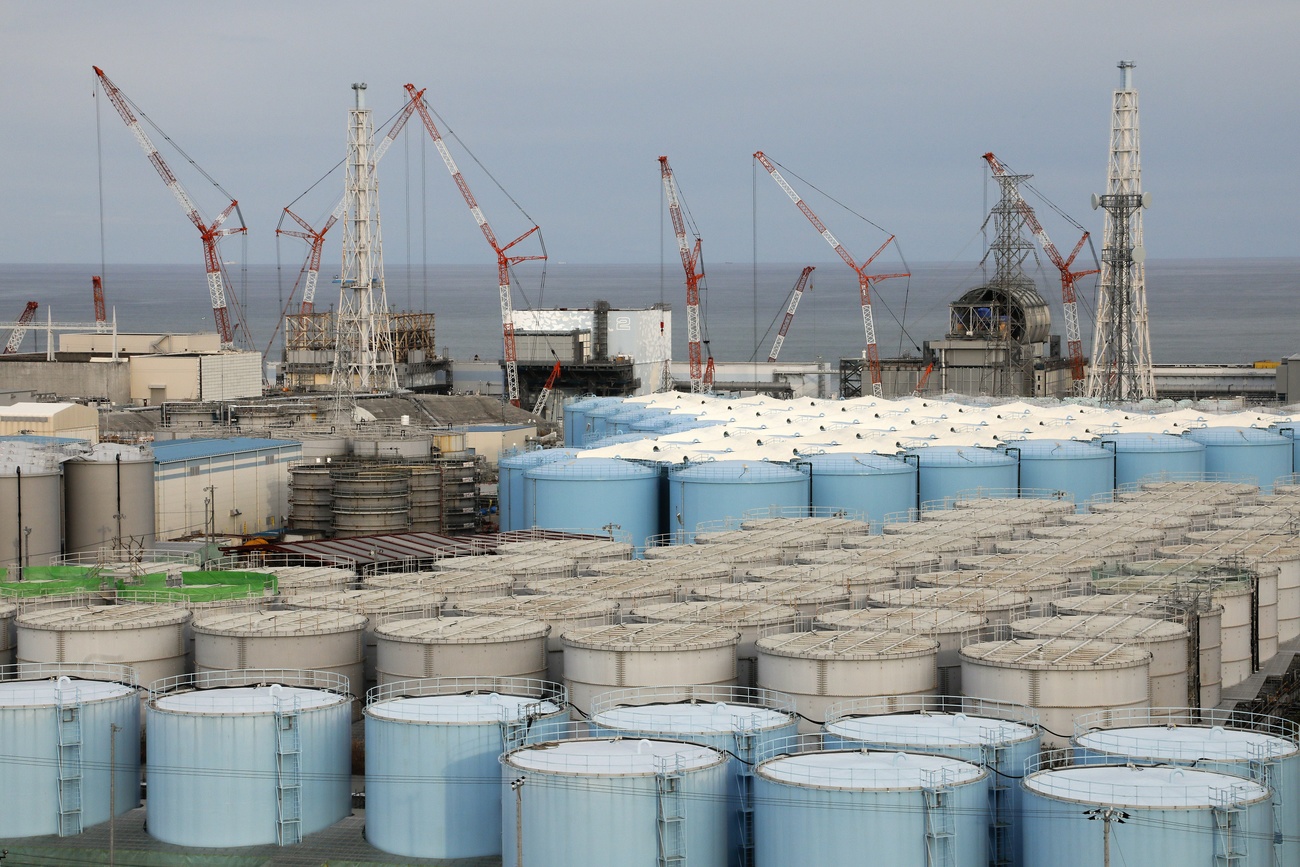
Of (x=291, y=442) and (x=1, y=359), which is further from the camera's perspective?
(x=1, y=359)

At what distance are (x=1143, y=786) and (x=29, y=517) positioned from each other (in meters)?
31.6

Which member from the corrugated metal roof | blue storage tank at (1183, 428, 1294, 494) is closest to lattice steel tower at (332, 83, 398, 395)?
the corrugated metal roof

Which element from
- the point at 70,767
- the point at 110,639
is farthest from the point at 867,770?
the point at 110,639

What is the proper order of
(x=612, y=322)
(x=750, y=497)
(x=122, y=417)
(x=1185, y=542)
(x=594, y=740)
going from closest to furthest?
(x=594, y=740)
(x=1185, y=542)
(x=750, y=497)
(x=122, y=417)
(x=612, y=322)

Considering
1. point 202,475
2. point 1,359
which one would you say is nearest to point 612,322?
point 1,359

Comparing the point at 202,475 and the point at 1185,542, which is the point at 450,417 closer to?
the point at 202,475

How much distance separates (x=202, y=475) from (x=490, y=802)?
113 ft

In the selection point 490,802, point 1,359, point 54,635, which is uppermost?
point 1,359

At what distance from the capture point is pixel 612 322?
127125 mm

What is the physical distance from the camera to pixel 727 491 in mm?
56125

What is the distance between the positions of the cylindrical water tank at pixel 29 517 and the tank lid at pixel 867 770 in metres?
26.2

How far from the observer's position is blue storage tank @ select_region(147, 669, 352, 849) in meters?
28.8

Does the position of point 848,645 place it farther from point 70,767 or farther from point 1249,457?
point 1249,457

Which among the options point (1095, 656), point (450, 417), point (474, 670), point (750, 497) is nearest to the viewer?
point (1095, 656)
